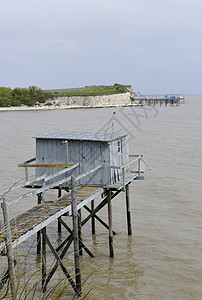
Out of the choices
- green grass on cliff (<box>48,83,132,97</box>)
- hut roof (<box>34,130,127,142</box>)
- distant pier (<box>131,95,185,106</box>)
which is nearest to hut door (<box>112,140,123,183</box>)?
hut roof (<box>34,130,127,142</box>)

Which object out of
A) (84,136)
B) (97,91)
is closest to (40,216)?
(84,136)

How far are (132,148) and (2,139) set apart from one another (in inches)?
580

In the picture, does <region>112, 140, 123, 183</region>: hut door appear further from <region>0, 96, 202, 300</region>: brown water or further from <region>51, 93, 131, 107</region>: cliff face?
<region>51, 93, 131, 107</region>: cliff face

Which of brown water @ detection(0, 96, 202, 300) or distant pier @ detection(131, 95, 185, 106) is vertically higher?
distant pier @ detection(131, 95, 185, 106)

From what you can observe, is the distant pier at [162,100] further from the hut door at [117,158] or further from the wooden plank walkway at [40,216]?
the wooden plank walkway at [40,216]

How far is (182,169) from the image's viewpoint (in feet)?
78.3

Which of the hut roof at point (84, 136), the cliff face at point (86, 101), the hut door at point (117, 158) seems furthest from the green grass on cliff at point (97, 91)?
the hut door at point (117, 158)

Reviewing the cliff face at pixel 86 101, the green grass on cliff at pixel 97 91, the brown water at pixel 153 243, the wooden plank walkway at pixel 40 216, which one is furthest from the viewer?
the green grass on cliff at pixel 97 91

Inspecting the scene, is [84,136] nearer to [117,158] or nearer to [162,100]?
[117,158]

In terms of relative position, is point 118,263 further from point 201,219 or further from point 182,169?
point 182,169

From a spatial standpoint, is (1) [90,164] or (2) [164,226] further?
(2) [164,226]

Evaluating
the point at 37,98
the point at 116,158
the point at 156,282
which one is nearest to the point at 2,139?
the point at 116,158

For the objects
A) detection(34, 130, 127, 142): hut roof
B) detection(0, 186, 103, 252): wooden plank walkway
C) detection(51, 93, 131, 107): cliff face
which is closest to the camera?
detection(0, 186, 103, 252): wooden plank walkway

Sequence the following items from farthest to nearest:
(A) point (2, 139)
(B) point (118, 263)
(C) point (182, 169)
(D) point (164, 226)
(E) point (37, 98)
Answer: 1. (E) point (37, 98)
2. (A) point (2, 139)
3. (C) point (182, 169)
4. (D) point (164, 226)
5. (B) point (118, 263)
